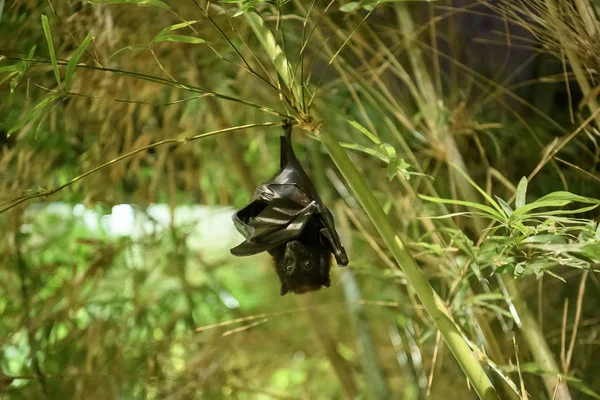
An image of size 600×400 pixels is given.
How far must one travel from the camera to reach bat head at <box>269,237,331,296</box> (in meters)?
0.66

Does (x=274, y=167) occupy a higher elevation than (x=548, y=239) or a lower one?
lower

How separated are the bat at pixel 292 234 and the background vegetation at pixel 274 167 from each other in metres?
0.21

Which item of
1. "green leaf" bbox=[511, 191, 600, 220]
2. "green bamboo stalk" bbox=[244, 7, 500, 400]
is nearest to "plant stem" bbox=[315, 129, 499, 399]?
"green bamboo stalk" bbox=[244, 7, 500, 400]

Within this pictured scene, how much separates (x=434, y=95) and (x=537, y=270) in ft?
1.64

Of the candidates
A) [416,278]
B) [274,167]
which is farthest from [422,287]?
[274,167]

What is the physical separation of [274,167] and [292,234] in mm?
842

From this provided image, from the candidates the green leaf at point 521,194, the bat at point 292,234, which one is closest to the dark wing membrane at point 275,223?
the bat at point 292,234

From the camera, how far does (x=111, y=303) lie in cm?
136

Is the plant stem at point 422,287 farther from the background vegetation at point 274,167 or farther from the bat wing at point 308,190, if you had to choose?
the background vegetation at point 274,167

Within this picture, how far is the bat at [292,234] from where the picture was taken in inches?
26.0

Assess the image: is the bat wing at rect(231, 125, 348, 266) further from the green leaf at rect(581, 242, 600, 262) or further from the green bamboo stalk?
the green leaf at rect(581, 242, 600, 262)

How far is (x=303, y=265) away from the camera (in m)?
0.66

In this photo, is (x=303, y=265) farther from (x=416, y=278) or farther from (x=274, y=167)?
(x=274, y=167)

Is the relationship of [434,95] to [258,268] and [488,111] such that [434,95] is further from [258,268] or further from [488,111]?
[258,268]
